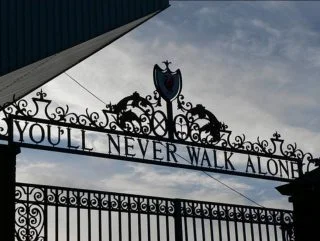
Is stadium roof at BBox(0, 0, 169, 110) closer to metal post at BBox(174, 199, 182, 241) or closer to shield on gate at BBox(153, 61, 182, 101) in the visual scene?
Result: shield on gate at BBox(153, 61, 182, 101)

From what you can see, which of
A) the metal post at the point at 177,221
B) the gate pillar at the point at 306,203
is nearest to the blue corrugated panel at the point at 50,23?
the metal post at the point at 177,221

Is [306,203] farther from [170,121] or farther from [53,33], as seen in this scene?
[53,33]

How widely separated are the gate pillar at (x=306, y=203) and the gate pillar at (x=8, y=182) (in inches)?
203

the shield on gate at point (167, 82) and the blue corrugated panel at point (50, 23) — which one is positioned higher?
the blue corrugated panel at point (50, 23)

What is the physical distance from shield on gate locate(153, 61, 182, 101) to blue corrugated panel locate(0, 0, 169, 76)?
3.91 ft

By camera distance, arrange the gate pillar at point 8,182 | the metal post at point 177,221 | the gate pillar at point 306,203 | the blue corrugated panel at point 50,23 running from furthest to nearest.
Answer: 1. the gate pillar at point 306,203
2. the metal post at point 177,221
3. the blue corrugated panel at point 50,23
4. the gate pillar at point 8,182

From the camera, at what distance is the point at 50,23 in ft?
43.0

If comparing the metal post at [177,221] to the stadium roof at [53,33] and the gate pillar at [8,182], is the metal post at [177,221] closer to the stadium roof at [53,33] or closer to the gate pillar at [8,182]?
the gate pillar at [8,182]

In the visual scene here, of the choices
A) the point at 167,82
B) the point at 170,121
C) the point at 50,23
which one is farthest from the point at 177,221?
the point at 50,23

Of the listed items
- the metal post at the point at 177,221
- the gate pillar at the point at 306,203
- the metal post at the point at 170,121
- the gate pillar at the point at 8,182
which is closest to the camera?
the gate pillar at the point at 8,182

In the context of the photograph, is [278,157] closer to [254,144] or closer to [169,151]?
[254,144]

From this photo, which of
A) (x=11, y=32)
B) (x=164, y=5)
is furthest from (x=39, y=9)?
(x=164, y=5)

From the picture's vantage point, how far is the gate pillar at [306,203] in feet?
46.1

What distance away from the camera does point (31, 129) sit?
12.0 m
